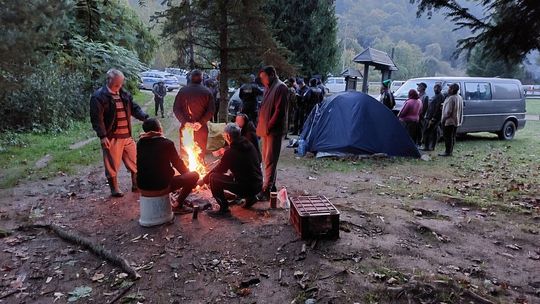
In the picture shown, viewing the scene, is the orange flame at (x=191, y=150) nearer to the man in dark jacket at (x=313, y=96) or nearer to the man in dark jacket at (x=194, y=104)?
the man in dark jacket at (x=194, y=104)

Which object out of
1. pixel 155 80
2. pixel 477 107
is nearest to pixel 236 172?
pixel 477 107

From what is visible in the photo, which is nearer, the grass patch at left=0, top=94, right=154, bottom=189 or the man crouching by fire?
the man crouching by fire

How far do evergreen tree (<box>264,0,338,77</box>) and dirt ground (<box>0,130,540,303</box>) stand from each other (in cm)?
1258

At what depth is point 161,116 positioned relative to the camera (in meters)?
16.4

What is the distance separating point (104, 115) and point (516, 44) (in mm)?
5574

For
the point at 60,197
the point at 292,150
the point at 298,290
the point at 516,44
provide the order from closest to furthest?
the point at 298,290, the point at 516,44, the point at 60,197, the point at 292,150

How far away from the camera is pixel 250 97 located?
31.0 feet

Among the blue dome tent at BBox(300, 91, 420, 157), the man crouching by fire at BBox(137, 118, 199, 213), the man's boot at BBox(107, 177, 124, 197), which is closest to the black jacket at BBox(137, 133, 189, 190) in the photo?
the man crouching by fire at BBox(137, 118, 199, 213)

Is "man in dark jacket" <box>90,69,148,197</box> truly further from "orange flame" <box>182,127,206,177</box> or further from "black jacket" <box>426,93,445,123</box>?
"black jacket" <box>426,93,445,123</box>

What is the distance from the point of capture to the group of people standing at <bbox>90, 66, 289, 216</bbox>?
4.70 metres

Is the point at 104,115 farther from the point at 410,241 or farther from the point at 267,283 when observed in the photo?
the point at 410,241

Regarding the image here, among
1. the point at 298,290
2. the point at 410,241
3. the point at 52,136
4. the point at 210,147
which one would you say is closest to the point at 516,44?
the point at 410,241

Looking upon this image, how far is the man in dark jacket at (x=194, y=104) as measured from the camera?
6293mm

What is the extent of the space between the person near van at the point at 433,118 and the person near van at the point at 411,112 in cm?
33
